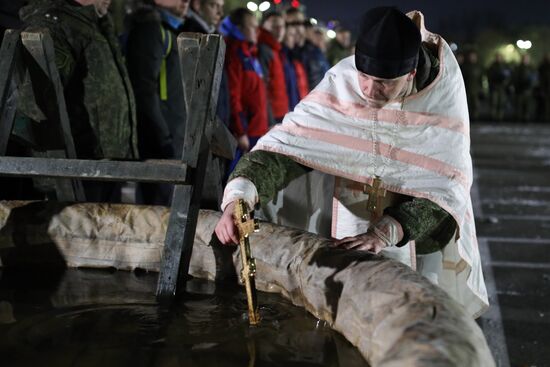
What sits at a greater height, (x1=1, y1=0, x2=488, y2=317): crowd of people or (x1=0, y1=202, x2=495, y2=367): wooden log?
(x1=1, y1=0, x2=488, y2=317): crowd of people

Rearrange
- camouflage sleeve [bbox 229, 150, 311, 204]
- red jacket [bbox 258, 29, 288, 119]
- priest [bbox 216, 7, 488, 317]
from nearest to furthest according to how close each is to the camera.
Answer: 1. priest [bbox 216, 7, 488, 317]
2. camouflage sleeve [bbox 229, 150, 311, 204]
3. red jacket [bbox 258, 29, 288, 119]

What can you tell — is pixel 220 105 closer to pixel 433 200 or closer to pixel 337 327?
pixel 433 200

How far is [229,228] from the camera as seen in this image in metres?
2.68

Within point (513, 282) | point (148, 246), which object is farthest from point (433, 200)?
point (513, 282)

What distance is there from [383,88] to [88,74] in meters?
2.06

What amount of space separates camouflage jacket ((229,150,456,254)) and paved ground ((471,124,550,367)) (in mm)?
1246

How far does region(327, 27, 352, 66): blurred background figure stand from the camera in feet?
43.8

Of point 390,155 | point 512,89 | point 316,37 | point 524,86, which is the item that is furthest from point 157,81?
point 512,89

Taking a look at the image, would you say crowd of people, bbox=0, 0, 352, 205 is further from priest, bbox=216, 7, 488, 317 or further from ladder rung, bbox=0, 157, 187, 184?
priest, bbox=216, 7, 488, 317

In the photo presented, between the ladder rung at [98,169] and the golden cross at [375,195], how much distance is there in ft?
2.61

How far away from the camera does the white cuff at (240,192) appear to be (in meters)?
2.79

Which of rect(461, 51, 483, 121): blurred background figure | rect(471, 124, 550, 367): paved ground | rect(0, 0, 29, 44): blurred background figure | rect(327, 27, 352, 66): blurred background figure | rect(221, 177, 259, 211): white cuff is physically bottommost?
rect(471, 124, 550, 367): paved ground

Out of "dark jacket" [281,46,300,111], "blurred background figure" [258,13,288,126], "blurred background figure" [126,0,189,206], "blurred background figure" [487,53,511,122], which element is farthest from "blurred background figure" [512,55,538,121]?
"blurred background figure" [126,0,189,206]

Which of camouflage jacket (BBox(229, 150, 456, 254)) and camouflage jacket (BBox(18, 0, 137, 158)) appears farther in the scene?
camouflage jacket (BBox(18, 0, 137, 158))
